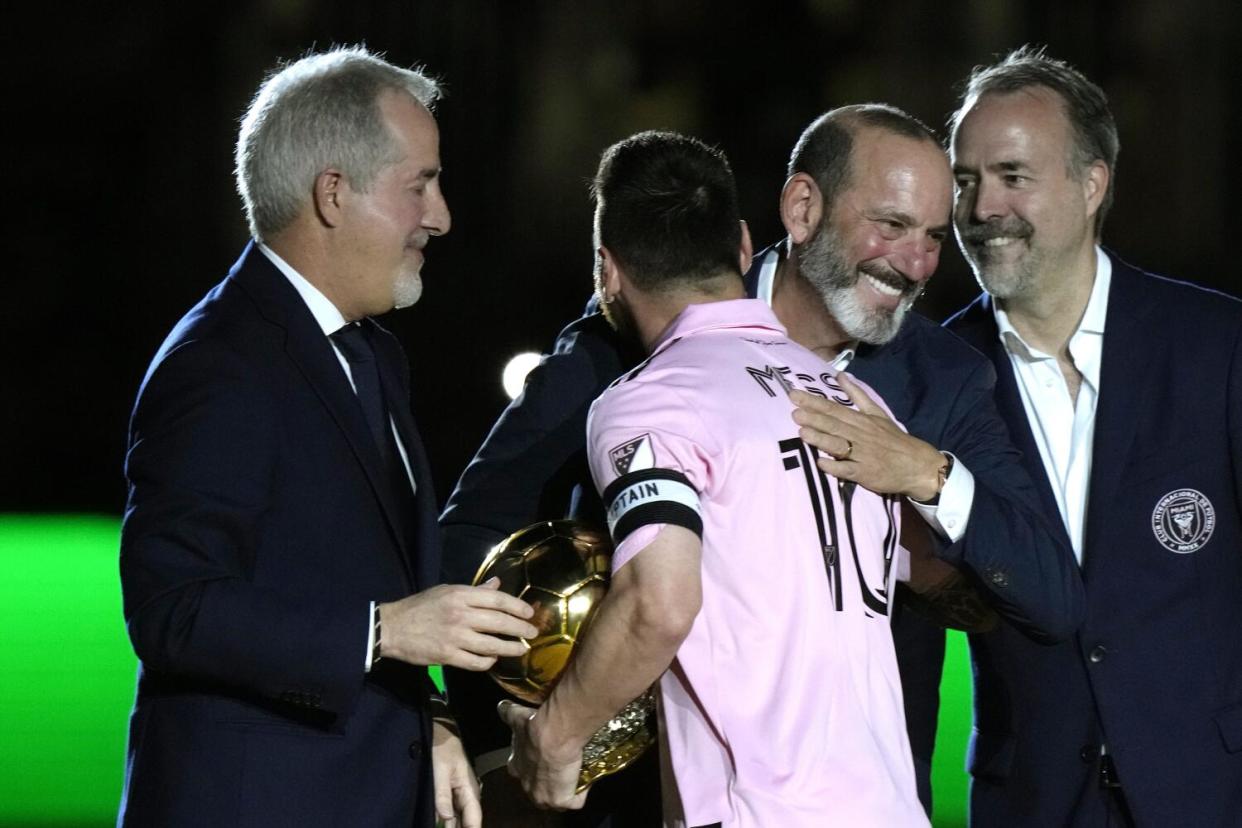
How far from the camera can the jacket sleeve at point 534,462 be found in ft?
9.77

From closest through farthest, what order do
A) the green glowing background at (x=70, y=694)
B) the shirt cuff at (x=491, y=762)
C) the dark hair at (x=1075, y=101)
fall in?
1. the shirt cuff at (x=491, y=762)
2. the dark hair at (x=1075, y=101)
3. the green glowing background at (x=70, y=694)

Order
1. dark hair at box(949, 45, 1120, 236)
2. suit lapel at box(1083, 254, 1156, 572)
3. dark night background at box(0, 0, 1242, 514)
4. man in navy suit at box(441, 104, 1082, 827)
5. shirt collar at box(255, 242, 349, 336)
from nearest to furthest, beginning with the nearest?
shirt collar at box(255, 242, 349, 336) < man in navy suit at box(441, 104, 1082, 827) < suit lapel at box(1083, 254, 1156, 572) < dark hair at box(949, 45, 1120, 236) < dark night background at box(0, 0, 1242, 514)

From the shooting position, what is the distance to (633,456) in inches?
86.7

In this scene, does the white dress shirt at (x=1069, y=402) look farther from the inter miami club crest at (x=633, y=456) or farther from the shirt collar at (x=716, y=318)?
the inter miami club crest at (x=633, y=456)

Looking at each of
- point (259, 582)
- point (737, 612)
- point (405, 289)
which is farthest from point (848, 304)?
point (259, 582)

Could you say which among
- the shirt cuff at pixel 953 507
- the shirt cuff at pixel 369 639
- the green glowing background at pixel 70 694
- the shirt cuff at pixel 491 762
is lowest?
the green glowing background at pixel 70 694

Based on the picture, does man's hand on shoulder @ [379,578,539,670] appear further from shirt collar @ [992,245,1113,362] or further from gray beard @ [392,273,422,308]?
shirt collar @ [992,245,1113,362]

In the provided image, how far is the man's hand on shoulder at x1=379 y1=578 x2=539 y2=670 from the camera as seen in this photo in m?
2.23

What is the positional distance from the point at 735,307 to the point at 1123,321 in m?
1.09

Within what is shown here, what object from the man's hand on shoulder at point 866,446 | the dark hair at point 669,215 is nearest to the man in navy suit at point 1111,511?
the man's hand on shoulder at point 866,446

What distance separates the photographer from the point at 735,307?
2.40 m

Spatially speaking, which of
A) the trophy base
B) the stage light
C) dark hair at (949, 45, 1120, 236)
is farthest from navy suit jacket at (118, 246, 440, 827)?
the stage light

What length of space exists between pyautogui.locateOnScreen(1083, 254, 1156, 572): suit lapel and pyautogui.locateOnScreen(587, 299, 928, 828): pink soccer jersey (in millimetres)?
895

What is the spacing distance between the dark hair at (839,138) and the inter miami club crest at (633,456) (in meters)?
1.07
